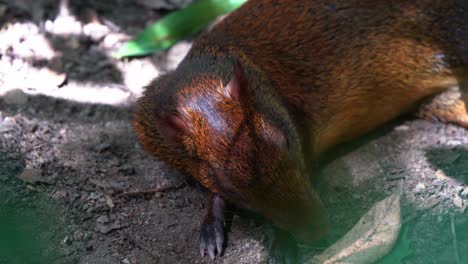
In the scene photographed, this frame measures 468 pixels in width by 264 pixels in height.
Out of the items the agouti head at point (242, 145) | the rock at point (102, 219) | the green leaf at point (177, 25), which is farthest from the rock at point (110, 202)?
→ the green leaf at point (177, 25)

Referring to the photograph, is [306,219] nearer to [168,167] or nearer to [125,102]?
[168,167]

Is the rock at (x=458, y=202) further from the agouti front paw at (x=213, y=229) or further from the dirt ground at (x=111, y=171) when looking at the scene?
the agouti front paw at (x=213, y=229)

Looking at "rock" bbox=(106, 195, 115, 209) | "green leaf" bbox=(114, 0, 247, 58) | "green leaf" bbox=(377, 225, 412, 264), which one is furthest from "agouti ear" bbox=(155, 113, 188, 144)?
"green leaf" bbox=(114, 0, 247, 58)

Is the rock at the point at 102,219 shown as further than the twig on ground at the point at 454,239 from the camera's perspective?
Yes

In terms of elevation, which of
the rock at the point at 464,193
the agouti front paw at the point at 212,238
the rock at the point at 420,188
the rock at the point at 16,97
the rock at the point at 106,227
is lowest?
the rock at the point at 420,188

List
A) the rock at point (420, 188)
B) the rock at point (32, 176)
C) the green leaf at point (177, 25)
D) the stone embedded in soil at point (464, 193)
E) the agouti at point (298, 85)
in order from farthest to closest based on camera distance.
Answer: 1. the green leaf at point (177, 25)
2. the rock at point (32, 176)
3. the rock at point (420, 188)
4. the stone embedded in soil at point (464, 193)
5. the agouti at point (298, 85)

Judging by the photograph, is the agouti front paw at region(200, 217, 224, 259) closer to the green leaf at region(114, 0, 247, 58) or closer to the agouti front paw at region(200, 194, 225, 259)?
the agouti front paw at region(200, 194, 225, 259)

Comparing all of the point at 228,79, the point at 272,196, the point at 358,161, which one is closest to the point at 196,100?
the point at 228,79
